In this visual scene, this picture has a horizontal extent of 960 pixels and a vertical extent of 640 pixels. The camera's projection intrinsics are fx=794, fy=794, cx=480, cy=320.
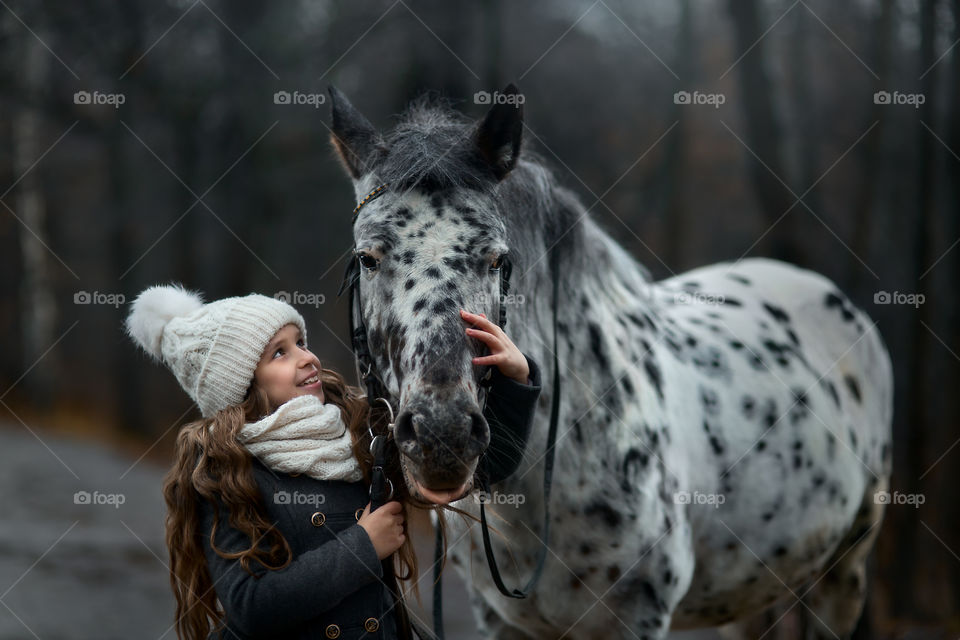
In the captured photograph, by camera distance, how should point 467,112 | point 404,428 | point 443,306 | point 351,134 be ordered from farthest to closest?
point 467,112, point 351,134, point 443,306, point 404,428

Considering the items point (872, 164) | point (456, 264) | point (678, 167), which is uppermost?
point (678, 167)

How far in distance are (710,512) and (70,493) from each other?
816cm

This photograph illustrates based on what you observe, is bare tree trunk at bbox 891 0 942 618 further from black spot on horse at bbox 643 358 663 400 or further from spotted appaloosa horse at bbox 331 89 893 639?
black spot on horse at bbox 643 358 663 400

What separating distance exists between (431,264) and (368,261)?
21 cm

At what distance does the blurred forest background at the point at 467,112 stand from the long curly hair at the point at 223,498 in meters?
2.89

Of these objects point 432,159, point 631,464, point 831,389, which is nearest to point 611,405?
point 631,464

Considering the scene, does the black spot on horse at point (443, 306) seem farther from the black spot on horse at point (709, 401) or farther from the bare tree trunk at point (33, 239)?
the bare tree trunk at point (33, 239)

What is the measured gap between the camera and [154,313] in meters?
2.14

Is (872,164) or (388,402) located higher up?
(872,164)

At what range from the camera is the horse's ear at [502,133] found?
2113 millimetres

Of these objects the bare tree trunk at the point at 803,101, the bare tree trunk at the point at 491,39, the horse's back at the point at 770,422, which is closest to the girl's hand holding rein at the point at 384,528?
the horse's back at the point at 770,422

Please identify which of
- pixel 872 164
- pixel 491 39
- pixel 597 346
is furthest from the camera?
pixel 491 39

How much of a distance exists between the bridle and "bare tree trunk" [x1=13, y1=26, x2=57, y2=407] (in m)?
11.9

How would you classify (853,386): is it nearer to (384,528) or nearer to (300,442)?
(384,528)
